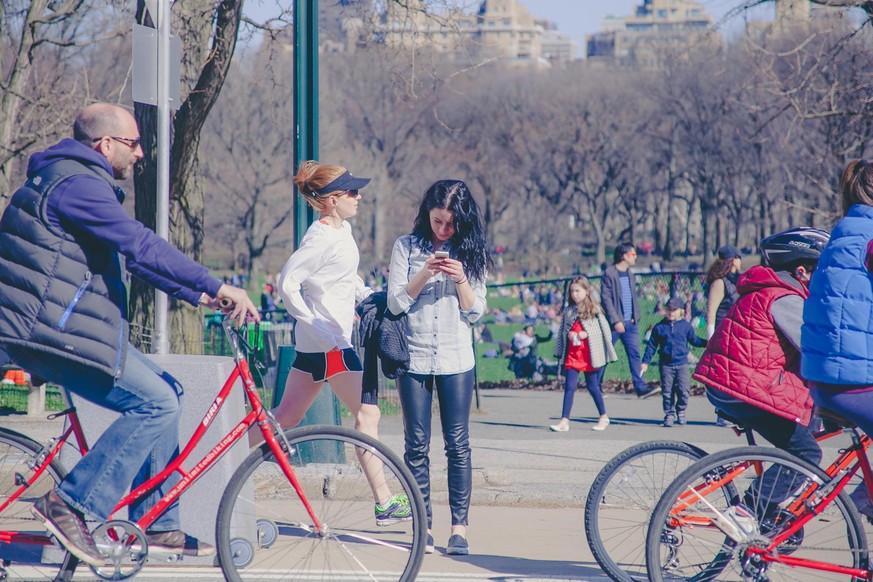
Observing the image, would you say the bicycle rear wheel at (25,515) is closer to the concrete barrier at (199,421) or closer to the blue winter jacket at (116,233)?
the concrete barrier at (199,421)

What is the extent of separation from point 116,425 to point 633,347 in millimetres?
9316

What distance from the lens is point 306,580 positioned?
14.6 ft

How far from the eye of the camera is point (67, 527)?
4051mm

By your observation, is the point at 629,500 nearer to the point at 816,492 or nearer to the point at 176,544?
the point at 816,492

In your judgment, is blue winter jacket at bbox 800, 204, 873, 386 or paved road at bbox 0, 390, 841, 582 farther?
paved road at bbox 0, 390, 841, 582

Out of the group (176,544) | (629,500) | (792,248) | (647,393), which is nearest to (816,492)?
(629,500)

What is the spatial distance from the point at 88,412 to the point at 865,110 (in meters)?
11.0

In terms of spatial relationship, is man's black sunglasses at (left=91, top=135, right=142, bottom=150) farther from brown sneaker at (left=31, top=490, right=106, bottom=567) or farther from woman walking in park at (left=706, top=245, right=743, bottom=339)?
woman walking in park at (left=706, top=245, right=743, bottom=339)

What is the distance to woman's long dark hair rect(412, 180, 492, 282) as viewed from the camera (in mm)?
5340

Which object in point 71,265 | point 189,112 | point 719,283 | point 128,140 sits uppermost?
point 189,112

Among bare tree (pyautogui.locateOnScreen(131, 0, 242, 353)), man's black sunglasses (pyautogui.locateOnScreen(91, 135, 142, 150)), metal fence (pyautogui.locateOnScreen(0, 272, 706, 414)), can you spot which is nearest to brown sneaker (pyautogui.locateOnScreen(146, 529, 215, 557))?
metal fence (pyautogui.locateOnScreen(0, 272, 706, 414))

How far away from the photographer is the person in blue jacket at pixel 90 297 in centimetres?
394

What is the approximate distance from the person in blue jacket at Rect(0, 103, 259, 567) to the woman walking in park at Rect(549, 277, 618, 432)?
6848mm

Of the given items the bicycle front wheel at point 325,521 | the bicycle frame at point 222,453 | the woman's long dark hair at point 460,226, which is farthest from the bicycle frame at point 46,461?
the woman's long dark hair at point 460,226
